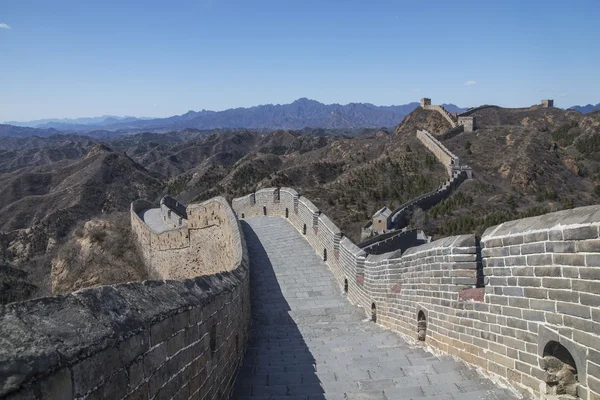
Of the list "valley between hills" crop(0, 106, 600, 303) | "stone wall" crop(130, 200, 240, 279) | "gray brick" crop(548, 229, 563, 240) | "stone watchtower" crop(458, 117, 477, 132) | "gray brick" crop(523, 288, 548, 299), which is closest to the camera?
"gray brick" crop(548, 229, 563, 240)

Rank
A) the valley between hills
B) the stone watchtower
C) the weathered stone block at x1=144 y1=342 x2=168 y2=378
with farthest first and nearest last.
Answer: the stone watchtower → the valley between hills → the weathered stone block at x1=144 y1=342 x2=168 y2=378

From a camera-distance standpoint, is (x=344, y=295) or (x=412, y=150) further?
(x=412, y=150)

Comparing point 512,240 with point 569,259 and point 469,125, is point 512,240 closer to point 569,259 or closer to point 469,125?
point 569,259

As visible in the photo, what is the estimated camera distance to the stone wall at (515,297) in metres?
3.63

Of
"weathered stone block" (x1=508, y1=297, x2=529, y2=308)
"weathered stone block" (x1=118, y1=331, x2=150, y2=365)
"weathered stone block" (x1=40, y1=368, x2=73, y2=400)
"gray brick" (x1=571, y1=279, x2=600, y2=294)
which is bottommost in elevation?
"weathered stone block" (x1=508, y1=297, x2=529, y2=308)

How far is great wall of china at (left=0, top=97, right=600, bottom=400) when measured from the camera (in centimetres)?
234

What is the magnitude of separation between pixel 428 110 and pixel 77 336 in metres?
85.9

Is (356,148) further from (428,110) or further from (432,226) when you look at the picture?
(432,226)

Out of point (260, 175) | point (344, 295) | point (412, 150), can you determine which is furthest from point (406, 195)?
point (344, 295)

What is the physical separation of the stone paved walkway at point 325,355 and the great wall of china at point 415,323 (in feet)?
0.83

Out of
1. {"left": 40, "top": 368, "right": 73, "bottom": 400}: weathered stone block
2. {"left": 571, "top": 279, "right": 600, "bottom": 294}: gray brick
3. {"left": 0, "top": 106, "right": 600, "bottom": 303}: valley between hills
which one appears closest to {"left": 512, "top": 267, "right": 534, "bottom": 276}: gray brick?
{"left": 571, "top": 279, "right": 600, "bottom": 294}: gray brick

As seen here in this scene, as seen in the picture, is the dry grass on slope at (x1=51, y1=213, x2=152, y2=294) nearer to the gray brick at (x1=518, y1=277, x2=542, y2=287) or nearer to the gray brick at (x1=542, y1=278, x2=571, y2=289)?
the gray brick at (x1=518, y1=277, x2=542, y2=287)

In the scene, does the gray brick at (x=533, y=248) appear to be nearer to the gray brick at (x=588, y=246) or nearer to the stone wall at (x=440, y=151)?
the gray brick at (x=588, y=246)

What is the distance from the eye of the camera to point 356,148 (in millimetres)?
71438
